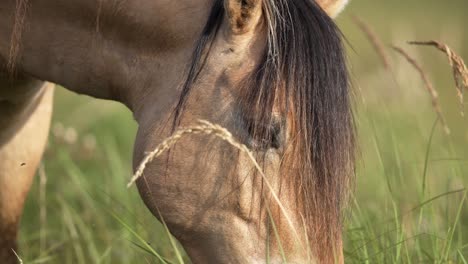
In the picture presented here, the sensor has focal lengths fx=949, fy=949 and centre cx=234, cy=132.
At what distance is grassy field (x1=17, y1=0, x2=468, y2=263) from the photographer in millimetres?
3041

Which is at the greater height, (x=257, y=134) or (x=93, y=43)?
(x=93, y=43)

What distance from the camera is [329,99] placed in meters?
2.54

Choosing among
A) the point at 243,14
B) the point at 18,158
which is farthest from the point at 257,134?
the point at 18,158

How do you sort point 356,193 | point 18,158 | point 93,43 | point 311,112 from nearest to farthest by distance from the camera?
point 311,112
point 93,43
point 18,158
point 356,193

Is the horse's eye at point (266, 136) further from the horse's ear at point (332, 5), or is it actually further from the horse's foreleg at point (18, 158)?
the horse's foreleg at point (18, 158)

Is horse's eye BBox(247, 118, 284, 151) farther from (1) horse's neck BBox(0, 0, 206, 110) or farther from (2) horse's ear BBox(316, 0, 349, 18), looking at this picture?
(2) horse's ear BBox(316, 0, 349, 18)

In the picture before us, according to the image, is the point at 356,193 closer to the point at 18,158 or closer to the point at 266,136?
the point at 18,158

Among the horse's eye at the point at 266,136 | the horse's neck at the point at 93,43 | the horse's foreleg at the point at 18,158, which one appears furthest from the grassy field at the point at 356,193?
the horse's neck at the point at 93,43

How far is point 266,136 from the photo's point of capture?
2.53 m

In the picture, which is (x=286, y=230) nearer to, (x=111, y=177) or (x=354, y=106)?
(x=354, y=106)

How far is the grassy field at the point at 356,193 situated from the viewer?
120 inches

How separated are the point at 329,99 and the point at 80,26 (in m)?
0.83

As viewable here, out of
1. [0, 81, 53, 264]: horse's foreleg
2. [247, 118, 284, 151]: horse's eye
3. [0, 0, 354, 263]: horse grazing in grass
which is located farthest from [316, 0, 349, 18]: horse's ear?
[0, 81, 53, 264]: horse's foreleg

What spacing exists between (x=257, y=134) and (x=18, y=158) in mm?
1454
